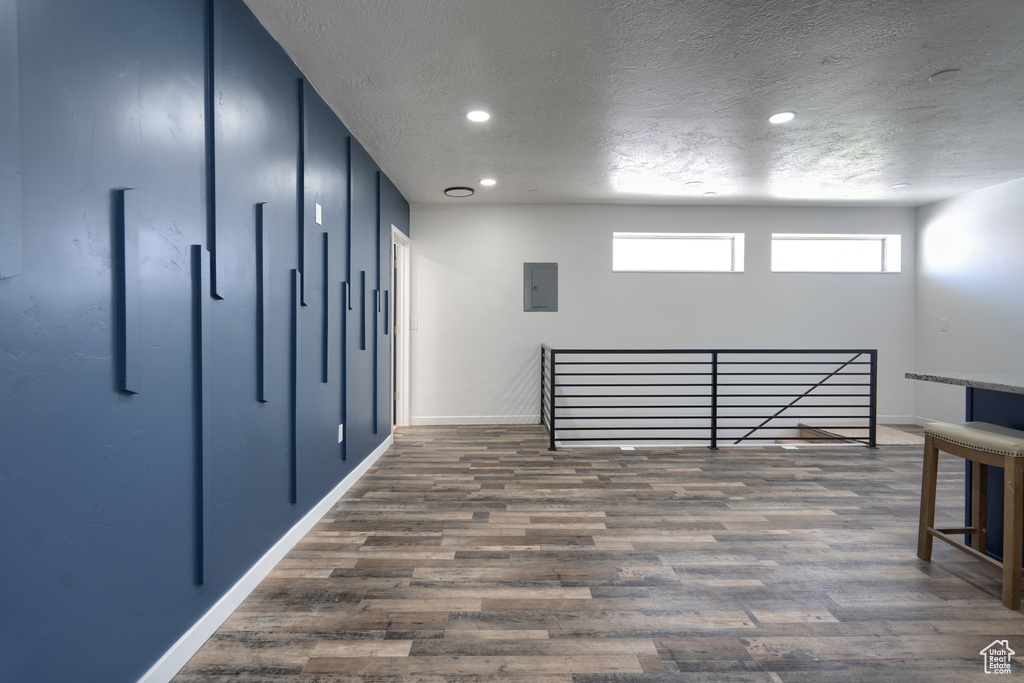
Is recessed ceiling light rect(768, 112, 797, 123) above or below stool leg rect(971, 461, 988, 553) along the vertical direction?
above

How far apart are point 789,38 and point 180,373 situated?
2.84 metres

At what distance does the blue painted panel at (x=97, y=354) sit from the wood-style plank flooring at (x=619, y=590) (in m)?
0.49

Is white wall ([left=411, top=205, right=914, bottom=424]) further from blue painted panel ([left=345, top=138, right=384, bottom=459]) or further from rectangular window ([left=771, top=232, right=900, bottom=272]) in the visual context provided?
blue painted panel ([left=345, top=138, right=384, bottom=459])

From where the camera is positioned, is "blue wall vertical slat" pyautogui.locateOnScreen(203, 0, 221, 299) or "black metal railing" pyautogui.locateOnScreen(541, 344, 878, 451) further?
"black metal railing" pyautogui.locateOnScreen(541, 344, 878, 451)

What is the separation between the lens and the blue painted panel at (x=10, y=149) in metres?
0.99

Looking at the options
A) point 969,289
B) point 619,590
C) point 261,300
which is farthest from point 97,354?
point 969,289

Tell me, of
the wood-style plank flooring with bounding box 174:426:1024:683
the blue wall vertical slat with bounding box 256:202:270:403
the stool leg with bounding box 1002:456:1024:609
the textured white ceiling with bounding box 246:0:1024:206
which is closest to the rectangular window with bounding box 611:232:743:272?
the textured white ceiling with bounding box 246:0:1024:206

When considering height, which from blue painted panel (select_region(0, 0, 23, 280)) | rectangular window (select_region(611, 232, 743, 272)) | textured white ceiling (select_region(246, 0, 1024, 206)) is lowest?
blue painted panel (select_region(0, 0, 23, 280))

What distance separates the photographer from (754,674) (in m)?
1.57

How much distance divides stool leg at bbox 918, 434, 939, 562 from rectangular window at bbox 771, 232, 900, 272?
3734mm

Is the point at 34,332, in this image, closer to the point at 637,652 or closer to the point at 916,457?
the point at 637,652

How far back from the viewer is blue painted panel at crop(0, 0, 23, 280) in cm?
99

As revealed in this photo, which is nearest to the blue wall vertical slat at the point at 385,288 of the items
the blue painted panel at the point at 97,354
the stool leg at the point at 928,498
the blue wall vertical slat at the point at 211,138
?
the blue wall vertical slat at the point at 211,138

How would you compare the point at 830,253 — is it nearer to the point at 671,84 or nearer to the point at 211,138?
the point at 671,84
